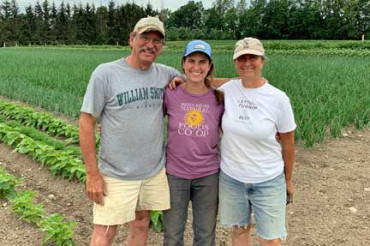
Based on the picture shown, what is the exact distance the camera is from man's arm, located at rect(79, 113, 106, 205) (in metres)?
2.12

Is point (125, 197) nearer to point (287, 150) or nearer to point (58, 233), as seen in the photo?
point (58, 233)

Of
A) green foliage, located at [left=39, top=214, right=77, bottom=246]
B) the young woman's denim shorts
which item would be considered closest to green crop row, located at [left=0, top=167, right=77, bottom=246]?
green foliage, located at [left=39, top=214, right=77, bottom=246]

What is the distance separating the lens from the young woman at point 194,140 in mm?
2215

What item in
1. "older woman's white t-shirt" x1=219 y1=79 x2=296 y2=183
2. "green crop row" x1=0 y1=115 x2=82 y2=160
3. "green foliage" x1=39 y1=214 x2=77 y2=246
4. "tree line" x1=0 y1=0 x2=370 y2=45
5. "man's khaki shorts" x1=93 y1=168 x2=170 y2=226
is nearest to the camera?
"older woman's white t-shirt" x1=219 y1=79 x2=296 y2=183

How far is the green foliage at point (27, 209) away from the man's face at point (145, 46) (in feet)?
5.71

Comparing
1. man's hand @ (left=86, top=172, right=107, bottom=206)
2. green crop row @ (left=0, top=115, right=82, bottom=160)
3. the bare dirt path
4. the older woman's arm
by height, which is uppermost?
the older woman's arm

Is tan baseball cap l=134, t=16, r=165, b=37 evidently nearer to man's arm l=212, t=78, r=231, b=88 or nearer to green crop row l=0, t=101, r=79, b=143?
man's arm l=212, t=78, r=231, b=88

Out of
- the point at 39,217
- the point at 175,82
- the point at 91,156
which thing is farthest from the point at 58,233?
the point at 175,82

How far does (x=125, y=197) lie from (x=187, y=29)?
57148 mm

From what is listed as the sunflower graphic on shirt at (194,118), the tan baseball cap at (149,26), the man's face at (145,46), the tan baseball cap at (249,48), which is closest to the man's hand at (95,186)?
the sunflower graphic on shirt at (194,118)

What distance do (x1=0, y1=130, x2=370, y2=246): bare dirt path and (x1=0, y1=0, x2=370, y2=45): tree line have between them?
46246mm

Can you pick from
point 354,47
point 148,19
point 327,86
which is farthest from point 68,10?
point 148,19

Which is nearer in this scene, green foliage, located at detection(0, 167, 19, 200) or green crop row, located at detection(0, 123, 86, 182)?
green foliage, located at detection(0, 167, 19, 200)

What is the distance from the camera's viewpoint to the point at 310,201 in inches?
142
